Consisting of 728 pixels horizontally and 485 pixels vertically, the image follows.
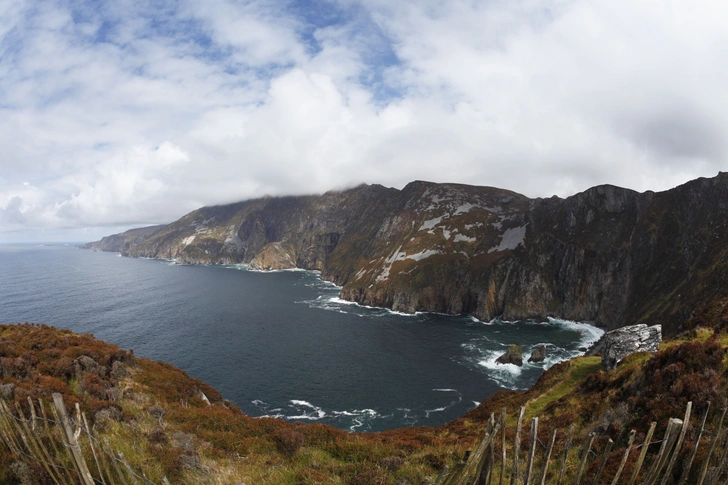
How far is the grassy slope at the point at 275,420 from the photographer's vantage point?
14.3m

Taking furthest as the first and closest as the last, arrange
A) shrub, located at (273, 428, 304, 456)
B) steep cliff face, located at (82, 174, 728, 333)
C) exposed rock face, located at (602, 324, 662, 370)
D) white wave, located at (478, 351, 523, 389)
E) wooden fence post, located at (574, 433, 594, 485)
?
steep cliff face, located at (82, 174, 728, 333), white wave, located at (478, 351, 523, 389), exposed rock face, located at (602, 324, 662, 370), shrub, located at (273, 428, 304, 456), wooden fence post, located at (574, 433, 594, 485)

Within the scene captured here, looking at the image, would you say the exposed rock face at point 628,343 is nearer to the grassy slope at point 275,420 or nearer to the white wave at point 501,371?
the grassy slope at point 275,420

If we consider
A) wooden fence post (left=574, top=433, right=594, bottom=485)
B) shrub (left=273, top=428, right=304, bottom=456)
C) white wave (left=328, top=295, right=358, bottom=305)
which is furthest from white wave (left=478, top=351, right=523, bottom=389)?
white wave (left=328, top=295, right=358, bottom=305)

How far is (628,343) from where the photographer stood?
3091 cm

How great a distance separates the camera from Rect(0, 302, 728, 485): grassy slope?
46.9ft

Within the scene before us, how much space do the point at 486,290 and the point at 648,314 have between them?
53.7 m

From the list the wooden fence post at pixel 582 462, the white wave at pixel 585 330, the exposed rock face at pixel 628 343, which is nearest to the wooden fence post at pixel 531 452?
the wooden fence post at pixel 582 462

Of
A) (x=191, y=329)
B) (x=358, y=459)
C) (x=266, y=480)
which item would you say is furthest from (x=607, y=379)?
(x=191, y=329)

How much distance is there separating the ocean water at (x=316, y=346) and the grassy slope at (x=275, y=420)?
38484 mm

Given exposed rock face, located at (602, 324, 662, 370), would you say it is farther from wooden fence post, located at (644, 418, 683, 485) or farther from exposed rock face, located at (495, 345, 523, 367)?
exposed rock face, located at (495, 345, 523, 367)

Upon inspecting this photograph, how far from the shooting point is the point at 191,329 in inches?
4333

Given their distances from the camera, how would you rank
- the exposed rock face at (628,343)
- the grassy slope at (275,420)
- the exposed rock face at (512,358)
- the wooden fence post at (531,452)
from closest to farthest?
1. the wooden fence post at (531,452)
2. the grassy slope at (275,420)
3. the exposed rock face at (628,343)
4. the exposed rock face at (512,358)

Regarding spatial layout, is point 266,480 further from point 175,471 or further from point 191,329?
point 191,329

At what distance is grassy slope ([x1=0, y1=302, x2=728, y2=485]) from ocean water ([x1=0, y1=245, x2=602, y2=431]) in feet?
126
